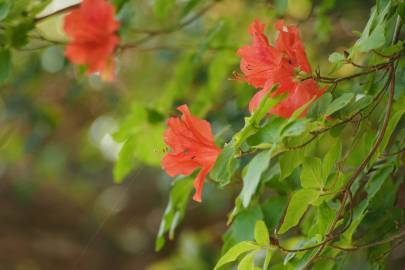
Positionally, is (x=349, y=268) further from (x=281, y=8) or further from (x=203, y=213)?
(x=203, y=213)

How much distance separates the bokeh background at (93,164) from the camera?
2.13 m

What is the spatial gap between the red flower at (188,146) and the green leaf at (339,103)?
179 mm

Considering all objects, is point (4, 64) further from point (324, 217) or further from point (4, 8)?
point (324, 217)

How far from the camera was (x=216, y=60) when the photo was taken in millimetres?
1460

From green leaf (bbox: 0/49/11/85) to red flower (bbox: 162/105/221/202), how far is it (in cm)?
36

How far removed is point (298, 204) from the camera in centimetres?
81

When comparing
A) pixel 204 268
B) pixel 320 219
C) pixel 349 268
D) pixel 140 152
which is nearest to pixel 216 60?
pixel 140 152

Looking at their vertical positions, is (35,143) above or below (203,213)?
above

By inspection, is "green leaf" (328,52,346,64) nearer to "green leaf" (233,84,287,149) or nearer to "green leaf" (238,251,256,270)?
"green leaf" (233,84,287,149)

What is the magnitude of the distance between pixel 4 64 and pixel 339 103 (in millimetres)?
594

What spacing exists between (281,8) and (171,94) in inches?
15.0

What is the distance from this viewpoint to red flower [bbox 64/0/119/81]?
132 centimetres

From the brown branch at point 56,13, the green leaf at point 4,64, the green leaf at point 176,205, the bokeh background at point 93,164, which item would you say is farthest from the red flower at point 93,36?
the bokeh background at point 93,164

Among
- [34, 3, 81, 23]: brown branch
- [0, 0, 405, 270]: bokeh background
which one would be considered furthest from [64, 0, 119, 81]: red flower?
[0, 0, 405, 270]: bokeh background
